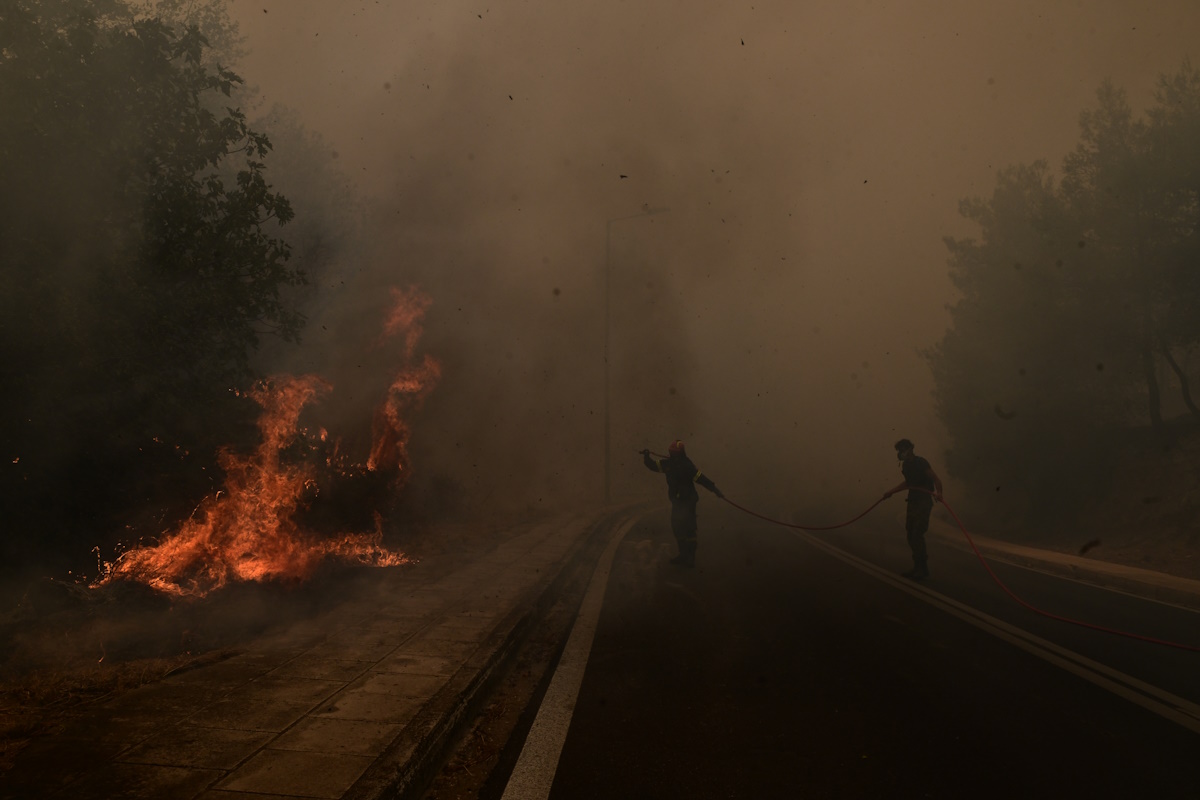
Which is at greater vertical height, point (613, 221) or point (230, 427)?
point (613, 221)

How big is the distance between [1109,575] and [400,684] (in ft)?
35.4

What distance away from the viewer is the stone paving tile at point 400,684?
4328 millimetres

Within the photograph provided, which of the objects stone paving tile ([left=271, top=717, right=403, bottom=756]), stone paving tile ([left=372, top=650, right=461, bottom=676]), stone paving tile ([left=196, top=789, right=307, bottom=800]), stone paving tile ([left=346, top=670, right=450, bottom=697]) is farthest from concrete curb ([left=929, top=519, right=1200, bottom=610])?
stone paving tile ([left=196, top=789, right=307, bottom=800])

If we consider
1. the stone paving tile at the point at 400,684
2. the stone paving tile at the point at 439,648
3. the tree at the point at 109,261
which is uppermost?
the tree at the point at 109,261

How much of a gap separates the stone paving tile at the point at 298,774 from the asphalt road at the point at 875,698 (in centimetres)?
91

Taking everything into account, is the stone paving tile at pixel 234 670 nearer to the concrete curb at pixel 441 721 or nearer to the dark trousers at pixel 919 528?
the concrete curb at pixel 441 721

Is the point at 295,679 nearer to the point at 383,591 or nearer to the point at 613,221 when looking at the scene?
the point at 383,591

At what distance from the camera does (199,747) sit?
11.2 feet

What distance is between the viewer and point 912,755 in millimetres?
3812

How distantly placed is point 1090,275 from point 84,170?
20.6 meters

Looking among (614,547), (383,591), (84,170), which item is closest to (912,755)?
(383,591)

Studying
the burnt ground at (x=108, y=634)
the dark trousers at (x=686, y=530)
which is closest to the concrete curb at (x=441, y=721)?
the burnt ground at (x=108, y=634)

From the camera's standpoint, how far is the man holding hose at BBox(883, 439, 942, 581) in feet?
31.8

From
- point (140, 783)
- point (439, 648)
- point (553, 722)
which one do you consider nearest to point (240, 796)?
point (140, 783)
